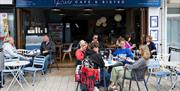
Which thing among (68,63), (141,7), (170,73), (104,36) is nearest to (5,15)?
(68,63)

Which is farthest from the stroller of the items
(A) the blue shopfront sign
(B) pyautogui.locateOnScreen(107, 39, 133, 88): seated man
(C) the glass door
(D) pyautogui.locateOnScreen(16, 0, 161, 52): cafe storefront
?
(C) the glass door

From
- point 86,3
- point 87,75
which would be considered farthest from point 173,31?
point 87,75

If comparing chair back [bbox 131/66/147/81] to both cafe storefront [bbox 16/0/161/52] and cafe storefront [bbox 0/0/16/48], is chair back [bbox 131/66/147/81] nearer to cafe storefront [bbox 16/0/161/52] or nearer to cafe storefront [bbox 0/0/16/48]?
cafe storefront [bbox 16/0/161/52]

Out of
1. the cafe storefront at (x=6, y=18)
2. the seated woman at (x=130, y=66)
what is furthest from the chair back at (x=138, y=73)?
the cafe storefront at (x=6, y=18)

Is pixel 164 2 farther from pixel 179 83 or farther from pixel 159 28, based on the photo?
pixel 179 83

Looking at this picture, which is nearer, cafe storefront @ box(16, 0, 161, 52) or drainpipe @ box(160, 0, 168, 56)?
cafe storefront @ box(16, 0, 161, 52)

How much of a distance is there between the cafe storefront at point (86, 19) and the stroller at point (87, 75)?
14.6 ft

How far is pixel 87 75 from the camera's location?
23.4 feet

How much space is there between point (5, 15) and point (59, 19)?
757cm

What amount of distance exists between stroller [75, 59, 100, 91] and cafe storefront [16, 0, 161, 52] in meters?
4.46

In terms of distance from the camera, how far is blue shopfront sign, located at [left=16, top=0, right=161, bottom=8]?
11789mm

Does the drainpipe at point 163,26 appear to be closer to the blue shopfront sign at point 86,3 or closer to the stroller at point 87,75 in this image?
the blue shopfront sign at point 86,3

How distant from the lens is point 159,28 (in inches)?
473

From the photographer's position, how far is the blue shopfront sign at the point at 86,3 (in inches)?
464
